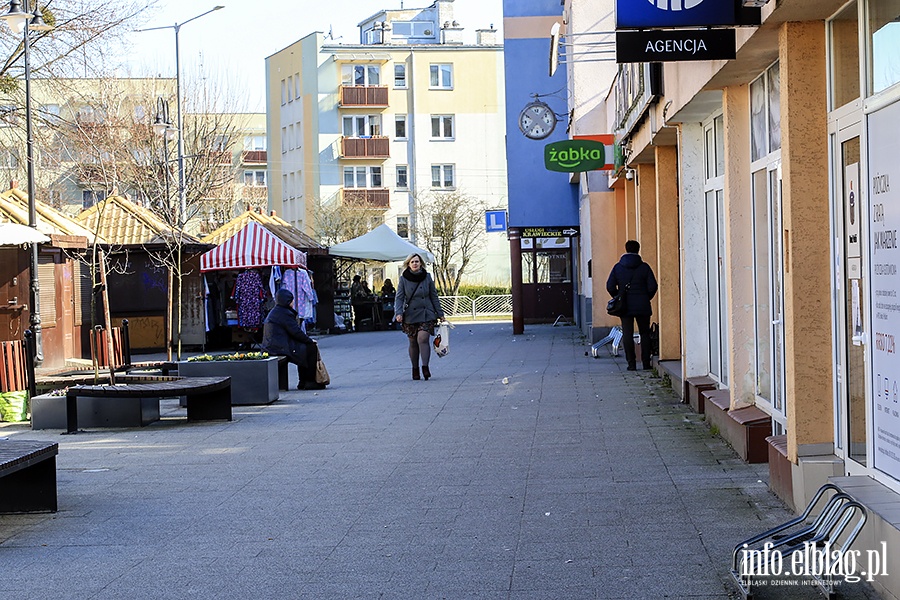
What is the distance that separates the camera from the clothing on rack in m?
27.5

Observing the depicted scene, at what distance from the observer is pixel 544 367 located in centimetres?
1927

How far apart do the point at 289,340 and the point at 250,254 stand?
36.2 feet

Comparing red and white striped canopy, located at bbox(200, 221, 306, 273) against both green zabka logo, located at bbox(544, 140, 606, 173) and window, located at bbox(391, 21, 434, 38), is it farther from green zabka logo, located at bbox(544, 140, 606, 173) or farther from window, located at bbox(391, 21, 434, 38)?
window, located at bbox(391, 21, 434, 38)

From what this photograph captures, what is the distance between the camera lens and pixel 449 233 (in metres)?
51.2

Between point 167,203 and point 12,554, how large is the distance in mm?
27919

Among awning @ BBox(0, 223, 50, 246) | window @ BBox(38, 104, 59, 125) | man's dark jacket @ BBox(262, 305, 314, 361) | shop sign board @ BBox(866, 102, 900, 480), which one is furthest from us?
window @ BBox(38, 104, 59, 125)

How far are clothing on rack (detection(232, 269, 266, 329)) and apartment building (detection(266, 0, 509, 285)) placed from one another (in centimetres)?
3399

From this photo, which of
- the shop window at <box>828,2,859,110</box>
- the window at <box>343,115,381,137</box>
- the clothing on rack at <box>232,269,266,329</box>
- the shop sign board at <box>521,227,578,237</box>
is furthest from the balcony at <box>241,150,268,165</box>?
the shop window at <box>828,2,859,110</box>

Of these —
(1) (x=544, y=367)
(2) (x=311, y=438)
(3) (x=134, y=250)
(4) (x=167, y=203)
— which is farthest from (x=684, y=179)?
(4) (x=167, y=203)

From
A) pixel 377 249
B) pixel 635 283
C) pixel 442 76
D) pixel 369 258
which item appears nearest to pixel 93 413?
pixel 635 283

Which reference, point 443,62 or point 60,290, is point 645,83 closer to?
point 60,290

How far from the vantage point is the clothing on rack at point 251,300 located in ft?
90.1

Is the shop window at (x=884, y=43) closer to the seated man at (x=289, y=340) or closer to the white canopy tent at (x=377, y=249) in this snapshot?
the seated man at (x=289, y=340)
